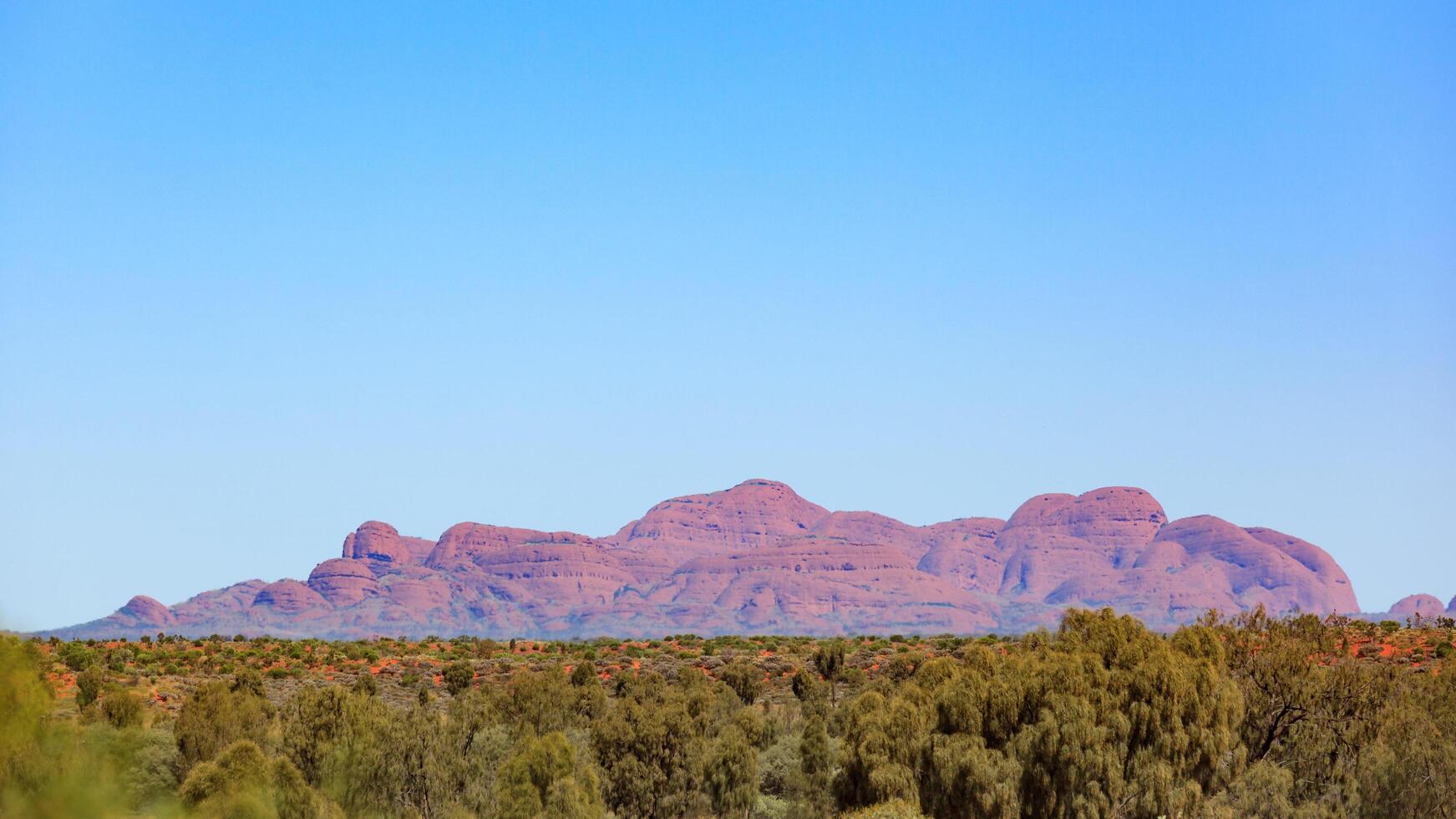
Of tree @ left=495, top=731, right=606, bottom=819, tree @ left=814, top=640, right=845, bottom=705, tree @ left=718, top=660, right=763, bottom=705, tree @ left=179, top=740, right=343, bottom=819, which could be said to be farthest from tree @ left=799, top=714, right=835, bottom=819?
tree @ left=814, top=640, right=845, bottom=705

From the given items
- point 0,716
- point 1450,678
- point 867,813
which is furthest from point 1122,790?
point 0,716

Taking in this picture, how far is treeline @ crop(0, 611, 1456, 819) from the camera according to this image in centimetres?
3700

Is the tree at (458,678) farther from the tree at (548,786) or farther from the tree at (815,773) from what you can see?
the tree at (548,786)

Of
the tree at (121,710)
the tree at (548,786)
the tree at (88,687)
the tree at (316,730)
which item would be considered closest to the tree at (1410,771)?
the tree at (548,786)

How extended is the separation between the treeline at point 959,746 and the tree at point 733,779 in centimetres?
6

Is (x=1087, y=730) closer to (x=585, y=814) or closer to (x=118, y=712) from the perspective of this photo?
(x=585, y=814)

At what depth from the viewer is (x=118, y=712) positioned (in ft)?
176

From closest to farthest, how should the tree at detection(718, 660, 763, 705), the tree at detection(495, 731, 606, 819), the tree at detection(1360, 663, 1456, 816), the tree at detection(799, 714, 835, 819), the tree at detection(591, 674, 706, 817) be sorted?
the tree at detection(1360, 663, 1456, 816) → the tree at detection(495, 731, 606, 819) → the tree at detection(799, 714, 835, 819) → the tree at detection(591, 674, 706, 817) → the tree at detection(718, 660, 763, 705)

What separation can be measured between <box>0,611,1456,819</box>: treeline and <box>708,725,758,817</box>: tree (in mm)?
64

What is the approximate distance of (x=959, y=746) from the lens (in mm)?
38844

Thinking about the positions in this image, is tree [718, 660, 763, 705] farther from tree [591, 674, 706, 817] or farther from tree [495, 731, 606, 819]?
tree [495, 731, 606, 819]

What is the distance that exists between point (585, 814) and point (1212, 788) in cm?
1879

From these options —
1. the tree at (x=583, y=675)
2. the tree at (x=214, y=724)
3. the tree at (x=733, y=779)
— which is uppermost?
the tree at (x=583, y=675)

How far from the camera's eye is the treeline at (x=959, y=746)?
1457 inches
